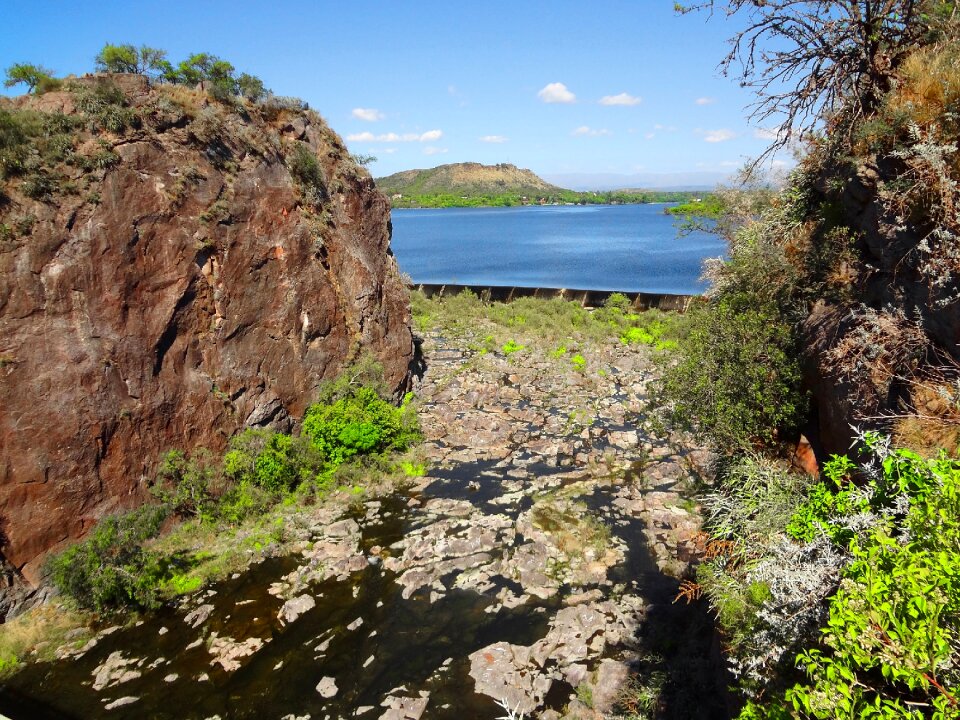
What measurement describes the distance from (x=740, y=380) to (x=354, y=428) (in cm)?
871

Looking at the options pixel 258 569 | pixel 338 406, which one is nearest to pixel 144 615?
pixel 258 569

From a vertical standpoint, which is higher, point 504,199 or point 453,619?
point 504,199

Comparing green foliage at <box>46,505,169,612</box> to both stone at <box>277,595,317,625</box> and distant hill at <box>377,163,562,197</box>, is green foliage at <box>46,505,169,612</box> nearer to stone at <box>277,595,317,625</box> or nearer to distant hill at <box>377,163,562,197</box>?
stone at <box>277,595,317,625</box>

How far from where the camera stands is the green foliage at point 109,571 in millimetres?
9152

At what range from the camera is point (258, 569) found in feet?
33.8

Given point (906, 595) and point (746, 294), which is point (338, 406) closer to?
point (746, 294)

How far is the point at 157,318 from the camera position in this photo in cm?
1155

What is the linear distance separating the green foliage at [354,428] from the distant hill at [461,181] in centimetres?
16266

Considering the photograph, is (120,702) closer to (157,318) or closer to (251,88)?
(157,318)

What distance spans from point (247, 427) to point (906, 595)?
12.3m

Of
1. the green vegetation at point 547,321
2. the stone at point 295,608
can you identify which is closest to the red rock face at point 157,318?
the stone at point 295,608

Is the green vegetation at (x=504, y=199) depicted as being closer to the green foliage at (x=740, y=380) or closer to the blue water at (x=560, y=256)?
the blue water at (x=560, y=256)

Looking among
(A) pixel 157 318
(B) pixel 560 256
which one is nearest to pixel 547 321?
(A) pixel 157 318

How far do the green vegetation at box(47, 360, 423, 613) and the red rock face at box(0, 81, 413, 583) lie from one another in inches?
22.4
